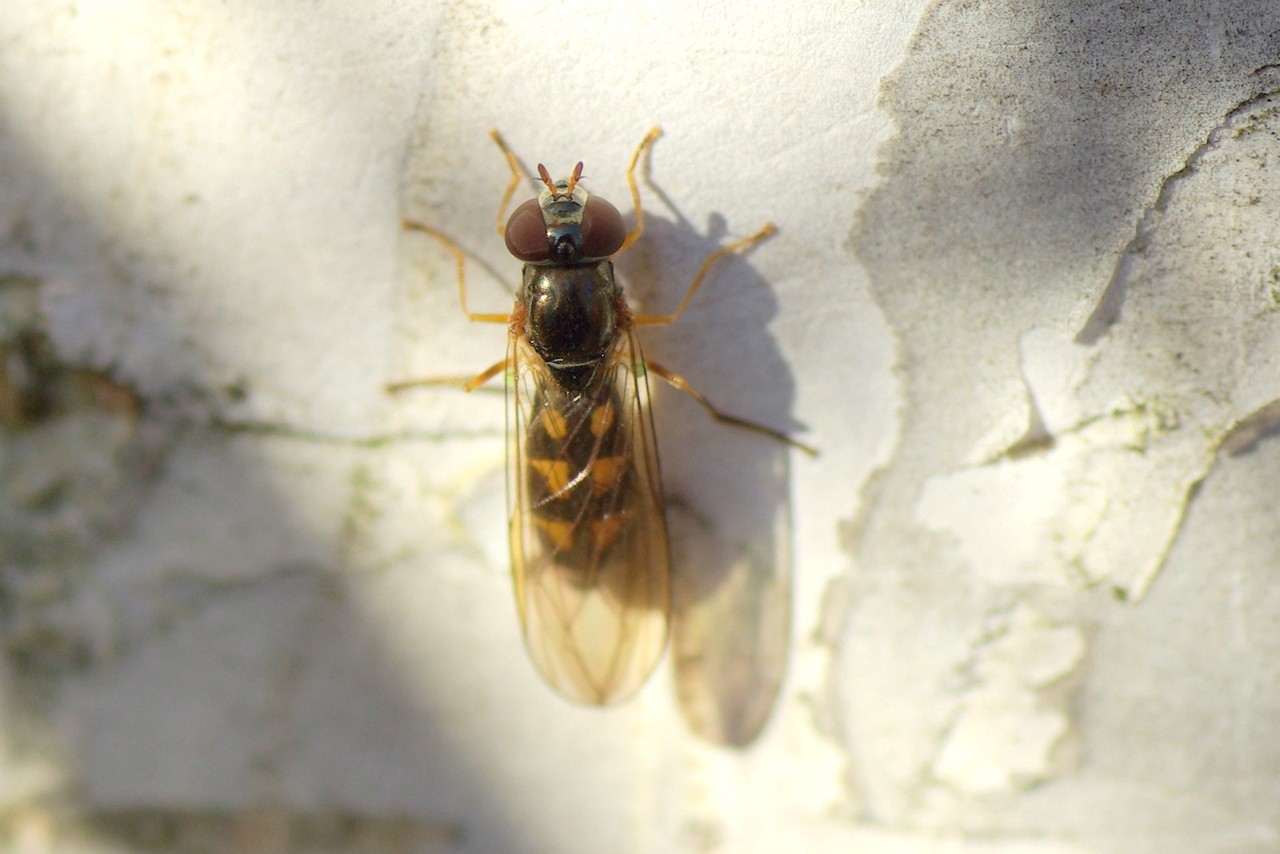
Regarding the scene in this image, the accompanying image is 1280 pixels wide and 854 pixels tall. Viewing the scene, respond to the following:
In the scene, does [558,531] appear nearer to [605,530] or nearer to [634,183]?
[605,530]

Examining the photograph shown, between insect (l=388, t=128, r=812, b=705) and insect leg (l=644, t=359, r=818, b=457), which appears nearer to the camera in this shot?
insect (l=388, t=128, r=812, b=705)

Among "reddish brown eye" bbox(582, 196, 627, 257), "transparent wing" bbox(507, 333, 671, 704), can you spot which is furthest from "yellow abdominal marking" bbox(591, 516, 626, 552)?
"reddish brown eye" bbox(582, 196, 627, 257)

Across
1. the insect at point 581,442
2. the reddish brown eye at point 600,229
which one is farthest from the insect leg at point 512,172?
the reddish brown eye at point 600,229

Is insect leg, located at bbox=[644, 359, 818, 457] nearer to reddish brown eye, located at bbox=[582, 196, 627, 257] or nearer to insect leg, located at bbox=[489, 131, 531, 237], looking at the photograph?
reddish brown eye, located at bbox=[582, 196, 627, 257]

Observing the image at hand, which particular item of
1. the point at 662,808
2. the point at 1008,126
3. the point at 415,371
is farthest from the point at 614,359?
the point at 662,808

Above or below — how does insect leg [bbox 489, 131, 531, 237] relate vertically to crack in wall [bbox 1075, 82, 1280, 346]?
above

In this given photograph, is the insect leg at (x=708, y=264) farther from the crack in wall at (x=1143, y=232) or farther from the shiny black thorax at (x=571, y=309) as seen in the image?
the crack in wall at (x=1143, y=232)
